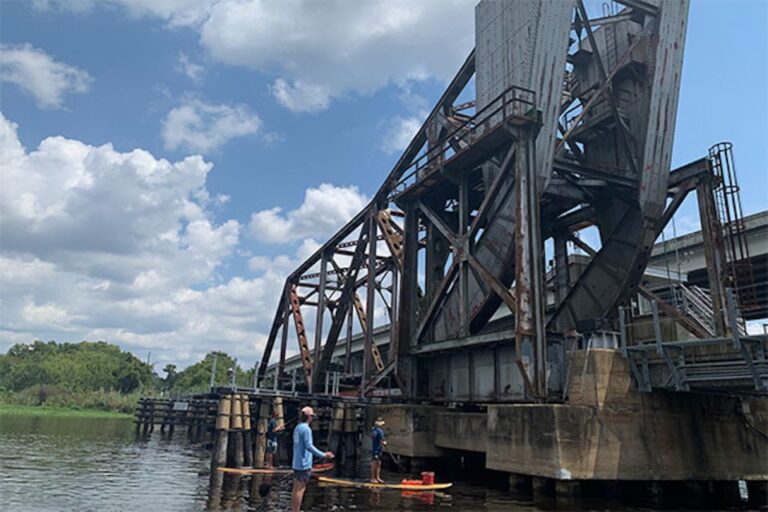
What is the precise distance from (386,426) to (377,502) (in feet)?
25.6

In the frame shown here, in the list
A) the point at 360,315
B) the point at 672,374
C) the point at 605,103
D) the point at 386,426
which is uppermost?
the point at 605,103

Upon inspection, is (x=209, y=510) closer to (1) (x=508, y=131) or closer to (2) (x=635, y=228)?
(1) (x=508, y=131)

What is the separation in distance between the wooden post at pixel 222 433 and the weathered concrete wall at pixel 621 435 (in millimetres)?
11427

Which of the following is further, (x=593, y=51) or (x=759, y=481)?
(x=593, y=51)

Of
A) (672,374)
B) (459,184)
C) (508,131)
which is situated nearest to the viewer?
(672,374)

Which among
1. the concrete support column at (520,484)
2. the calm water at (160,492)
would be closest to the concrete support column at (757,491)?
the concrete support column at (520,484)

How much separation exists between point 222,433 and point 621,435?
1534 cm

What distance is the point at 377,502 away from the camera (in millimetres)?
15477

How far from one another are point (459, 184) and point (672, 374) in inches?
487

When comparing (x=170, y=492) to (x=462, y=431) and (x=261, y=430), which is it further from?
(x=462, y=431)

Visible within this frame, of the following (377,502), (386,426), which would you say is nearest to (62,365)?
(386,426)

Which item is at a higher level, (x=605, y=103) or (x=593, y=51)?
(x=593, y=51)

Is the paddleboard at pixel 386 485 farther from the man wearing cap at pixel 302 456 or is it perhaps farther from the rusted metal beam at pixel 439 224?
the rusted metal beam at pixel 439 224

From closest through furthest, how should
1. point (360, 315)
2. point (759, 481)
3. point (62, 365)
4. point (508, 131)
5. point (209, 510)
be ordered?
1. point (209, 510)
2. point (759, 481)
3. point (508, 131)
4. point (360, 315)
5. point (62, 365)
